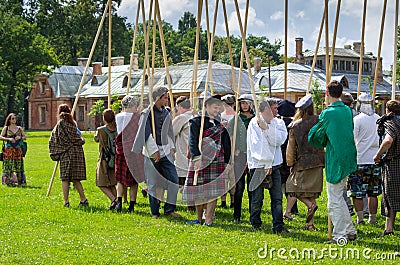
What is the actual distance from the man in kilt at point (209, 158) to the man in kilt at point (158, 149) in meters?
0.68

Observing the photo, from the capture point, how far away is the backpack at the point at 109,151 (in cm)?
1152

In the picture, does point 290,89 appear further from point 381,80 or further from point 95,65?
point 95,65

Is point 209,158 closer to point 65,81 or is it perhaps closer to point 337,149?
point 337,149

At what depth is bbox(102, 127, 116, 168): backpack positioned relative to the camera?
11516 millimetres

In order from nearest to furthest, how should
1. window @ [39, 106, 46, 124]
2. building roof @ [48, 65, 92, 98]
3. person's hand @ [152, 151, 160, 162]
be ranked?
person's hand @ [152, 151, 160, 162] → building roof @ [48, 65, 92, 98] → window @ [39, 106, 46, 124]

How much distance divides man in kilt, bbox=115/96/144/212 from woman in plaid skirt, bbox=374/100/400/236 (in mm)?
3837

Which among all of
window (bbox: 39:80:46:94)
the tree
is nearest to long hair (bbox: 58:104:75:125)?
the tree

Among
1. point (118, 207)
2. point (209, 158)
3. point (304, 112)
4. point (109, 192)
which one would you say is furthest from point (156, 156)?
point (304, 112)

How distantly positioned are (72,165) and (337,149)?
5329 mm

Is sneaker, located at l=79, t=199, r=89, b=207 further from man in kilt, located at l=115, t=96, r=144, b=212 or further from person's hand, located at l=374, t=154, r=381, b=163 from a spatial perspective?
person's hand, located at l=374, t=154, r=381, b=163

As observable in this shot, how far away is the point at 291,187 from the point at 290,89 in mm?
48152

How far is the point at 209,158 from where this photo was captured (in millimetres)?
9672

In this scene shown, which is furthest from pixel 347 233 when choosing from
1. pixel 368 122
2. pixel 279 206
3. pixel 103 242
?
pixel 103 242

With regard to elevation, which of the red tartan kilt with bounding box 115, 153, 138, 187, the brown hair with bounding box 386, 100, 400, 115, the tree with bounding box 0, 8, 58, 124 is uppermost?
the tree with bounding box 0, 8, 58, 124
